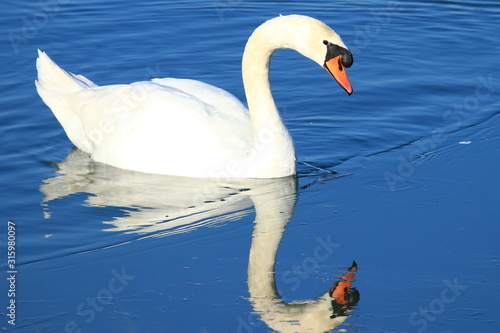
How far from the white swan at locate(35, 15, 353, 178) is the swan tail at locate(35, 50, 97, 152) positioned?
1.59 feet

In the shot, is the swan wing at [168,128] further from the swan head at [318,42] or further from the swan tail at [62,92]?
the swan head at [318,42]

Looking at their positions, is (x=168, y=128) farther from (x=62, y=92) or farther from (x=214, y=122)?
(x=62, y=92)

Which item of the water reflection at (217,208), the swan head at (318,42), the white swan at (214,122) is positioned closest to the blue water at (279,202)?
the water reflection at (217,208)

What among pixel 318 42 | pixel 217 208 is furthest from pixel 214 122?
pixel 318 42

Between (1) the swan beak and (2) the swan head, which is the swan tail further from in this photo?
(1) the swan beak

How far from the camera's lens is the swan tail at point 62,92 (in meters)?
10.2

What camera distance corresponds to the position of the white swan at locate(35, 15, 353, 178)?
8.73 meters

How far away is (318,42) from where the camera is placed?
27.8 feet

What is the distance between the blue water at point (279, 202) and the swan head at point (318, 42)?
1.18 m

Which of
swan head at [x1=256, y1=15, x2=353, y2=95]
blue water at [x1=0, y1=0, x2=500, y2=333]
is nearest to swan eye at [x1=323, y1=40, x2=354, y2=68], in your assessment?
swan head at [x1=256, y1=15, x2=353, y2=95]

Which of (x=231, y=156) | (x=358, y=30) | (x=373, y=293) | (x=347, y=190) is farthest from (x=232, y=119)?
(x=358, y=30)

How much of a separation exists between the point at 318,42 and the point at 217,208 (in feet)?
5.64

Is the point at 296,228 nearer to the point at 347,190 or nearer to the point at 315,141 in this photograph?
the point at 347,190

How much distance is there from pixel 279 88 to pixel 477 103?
7.95 ft
